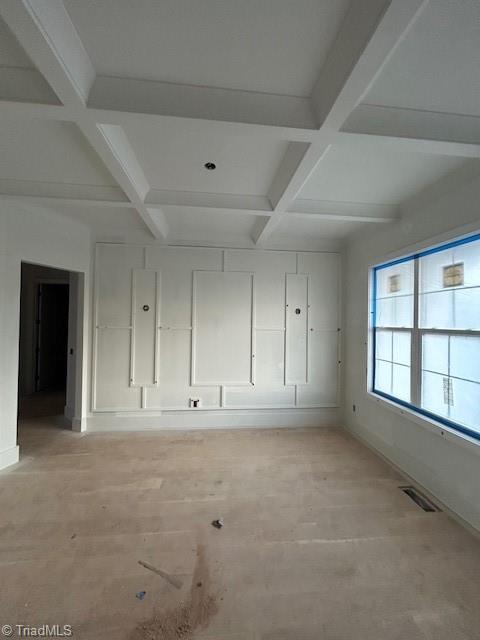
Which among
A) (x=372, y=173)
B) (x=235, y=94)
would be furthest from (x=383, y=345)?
(x=235, y=94)

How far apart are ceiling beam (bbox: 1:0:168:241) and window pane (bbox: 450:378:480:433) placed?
124 inches

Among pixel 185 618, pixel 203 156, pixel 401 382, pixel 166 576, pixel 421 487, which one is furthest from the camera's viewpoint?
pixel 401 382

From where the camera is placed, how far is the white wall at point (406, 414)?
2.13 m

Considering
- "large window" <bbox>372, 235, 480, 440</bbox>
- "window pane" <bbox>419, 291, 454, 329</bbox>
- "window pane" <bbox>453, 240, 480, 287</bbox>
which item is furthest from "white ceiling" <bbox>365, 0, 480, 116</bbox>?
"window pane" <bbox>419, 291, 454, 329</bbox>

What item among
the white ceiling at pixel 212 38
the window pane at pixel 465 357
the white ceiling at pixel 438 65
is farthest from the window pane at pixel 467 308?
the white ceiling at pixel 212 38

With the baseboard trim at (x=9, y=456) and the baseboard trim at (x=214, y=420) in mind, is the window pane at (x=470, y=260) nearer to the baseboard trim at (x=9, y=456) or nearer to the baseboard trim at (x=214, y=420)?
the baseboard trim at (x=214, y=420)

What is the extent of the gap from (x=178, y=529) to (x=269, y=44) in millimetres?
2840

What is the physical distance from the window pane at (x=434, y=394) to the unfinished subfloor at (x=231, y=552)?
77 centimetres

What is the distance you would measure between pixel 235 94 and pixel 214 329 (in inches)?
111

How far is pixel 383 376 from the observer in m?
3.34

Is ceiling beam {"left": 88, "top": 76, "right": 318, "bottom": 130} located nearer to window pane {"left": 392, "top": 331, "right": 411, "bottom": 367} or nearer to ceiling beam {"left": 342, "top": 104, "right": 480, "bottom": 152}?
ceiling beam {"left": 342, "top": 104, "right": 480, "bottom": 152}

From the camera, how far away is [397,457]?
2893mm

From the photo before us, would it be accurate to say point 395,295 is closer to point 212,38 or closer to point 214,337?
point 214,337

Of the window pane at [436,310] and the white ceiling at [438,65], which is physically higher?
the white ceiling at [438,65]
